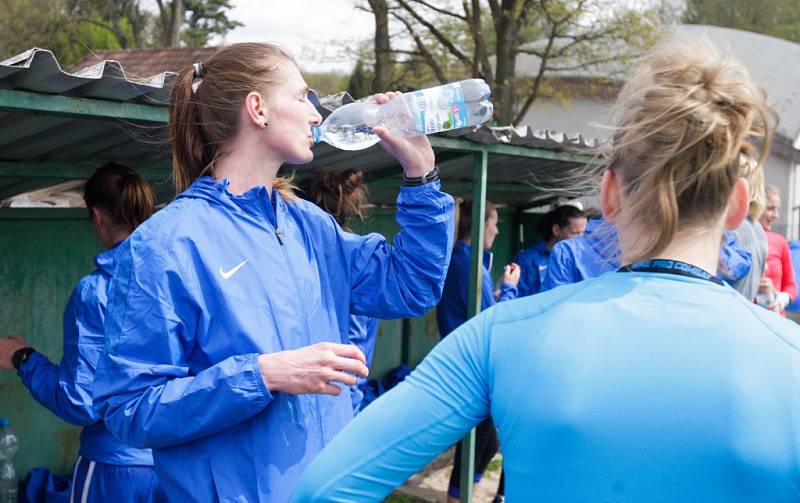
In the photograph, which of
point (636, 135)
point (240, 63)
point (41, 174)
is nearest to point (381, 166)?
point (41, 174)

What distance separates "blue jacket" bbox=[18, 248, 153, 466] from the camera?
9.46 feet

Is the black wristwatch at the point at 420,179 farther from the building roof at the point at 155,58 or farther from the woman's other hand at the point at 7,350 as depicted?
the building roof at the point at 155,58

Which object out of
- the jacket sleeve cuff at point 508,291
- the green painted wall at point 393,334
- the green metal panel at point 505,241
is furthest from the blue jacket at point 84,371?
the green metal panel at point 505,241

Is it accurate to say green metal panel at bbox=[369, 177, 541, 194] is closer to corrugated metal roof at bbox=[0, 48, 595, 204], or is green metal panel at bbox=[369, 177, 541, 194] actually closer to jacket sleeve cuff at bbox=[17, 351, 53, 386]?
corrugated metal roof at bbox=[0, 48, 595, 204]

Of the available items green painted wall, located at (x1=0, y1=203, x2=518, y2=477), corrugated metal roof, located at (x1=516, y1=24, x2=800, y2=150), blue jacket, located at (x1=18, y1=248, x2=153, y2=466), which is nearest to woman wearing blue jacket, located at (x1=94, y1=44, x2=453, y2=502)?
blue jacket, located at (x1=18, y1=248, x2=153, y2=466)

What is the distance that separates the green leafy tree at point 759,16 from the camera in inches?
1495

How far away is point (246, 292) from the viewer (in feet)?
6.16

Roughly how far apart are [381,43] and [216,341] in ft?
47.9

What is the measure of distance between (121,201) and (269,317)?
148cm

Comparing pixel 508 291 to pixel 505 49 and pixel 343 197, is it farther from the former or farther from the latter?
pixel 505 49

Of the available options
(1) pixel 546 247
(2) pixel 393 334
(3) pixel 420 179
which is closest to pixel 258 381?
(3) pixel 420 179

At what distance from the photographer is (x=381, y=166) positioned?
5281mm

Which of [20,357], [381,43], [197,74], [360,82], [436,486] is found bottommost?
[436,486]

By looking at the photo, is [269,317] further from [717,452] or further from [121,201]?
[121,201]
